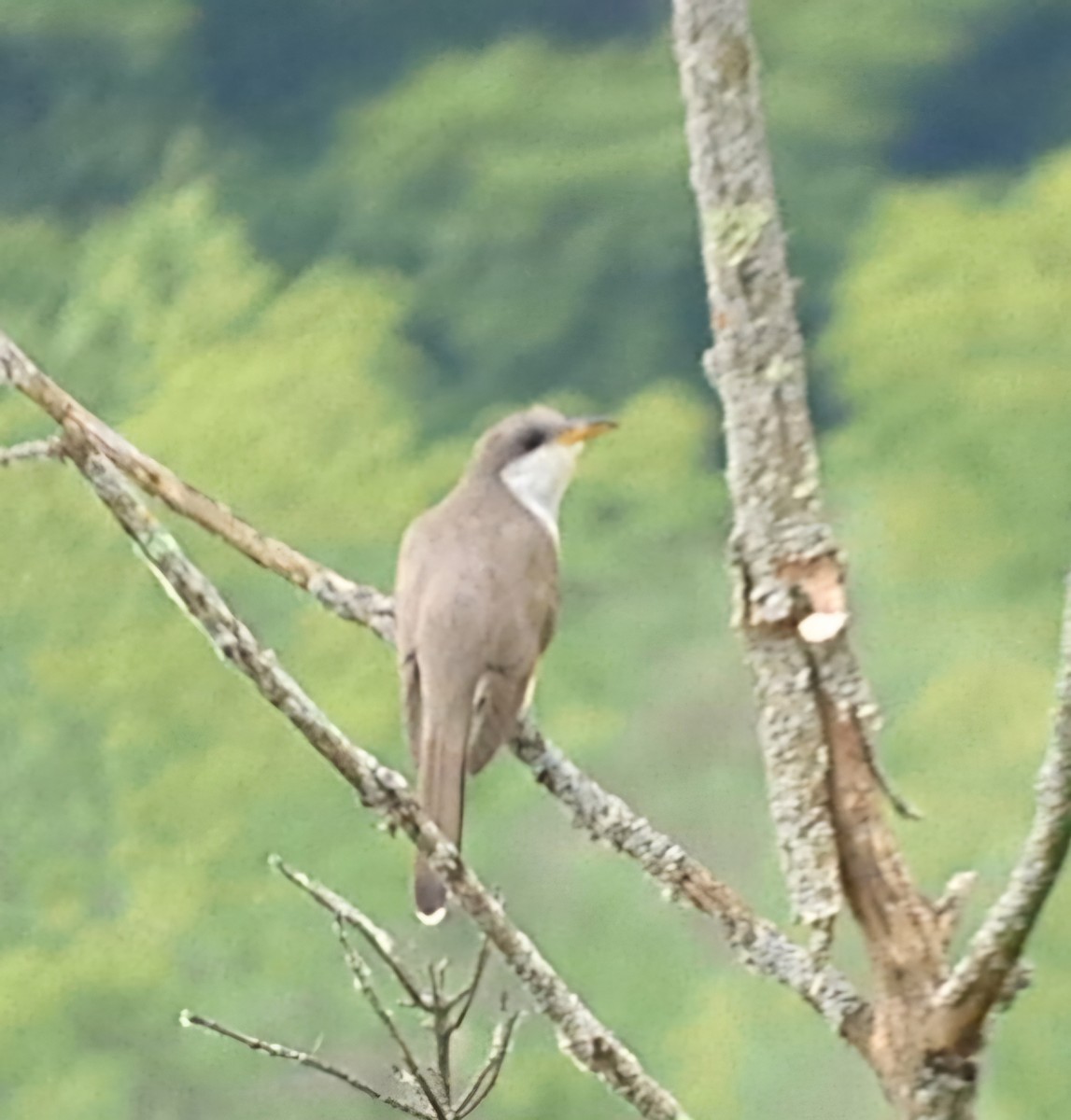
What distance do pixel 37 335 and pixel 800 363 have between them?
829mm

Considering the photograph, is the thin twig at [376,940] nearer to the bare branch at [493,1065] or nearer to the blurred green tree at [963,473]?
the bare branch at [493,1065]

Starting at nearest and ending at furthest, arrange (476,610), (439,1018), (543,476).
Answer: (439,1018) < (476,610) < (543,476)

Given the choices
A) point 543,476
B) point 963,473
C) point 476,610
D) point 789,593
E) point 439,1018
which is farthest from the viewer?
point 963,473

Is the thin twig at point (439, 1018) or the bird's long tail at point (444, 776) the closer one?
the thin twig at point (439, 1018)

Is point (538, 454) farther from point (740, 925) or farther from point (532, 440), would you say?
point (740, 925)

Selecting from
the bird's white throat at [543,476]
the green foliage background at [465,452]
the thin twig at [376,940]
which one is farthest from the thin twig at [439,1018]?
the green foliage background at [465,452]

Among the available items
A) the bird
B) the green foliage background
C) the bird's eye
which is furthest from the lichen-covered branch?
the green foliage background

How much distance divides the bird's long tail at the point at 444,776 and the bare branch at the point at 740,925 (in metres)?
0.08

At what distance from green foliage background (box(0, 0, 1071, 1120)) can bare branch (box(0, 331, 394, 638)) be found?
0.31m

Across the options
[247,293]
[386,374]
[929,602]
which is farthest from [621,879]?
[247,293]

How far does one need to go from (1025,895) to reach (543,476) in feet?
1.51

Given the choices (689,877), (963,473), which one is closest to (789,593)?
(689,877)

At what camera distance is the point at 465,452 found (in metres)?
1.49

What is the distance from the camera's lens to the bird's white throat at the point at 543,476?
1218 mm
